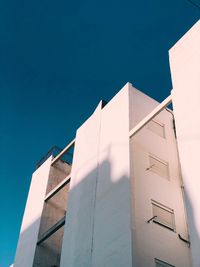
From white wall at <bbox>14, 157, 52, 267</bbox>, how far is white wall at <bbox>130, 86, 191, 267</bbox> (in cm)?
791

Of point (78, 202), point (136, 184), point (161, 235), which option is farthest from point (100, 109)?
point (161, 235)

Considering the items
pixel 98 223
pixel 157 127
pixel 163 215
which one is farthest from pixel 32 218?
pixel 163 215

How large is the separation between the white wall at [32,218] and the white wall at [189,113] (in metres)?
11.1

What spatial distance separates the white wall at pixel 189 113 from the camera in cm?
1253

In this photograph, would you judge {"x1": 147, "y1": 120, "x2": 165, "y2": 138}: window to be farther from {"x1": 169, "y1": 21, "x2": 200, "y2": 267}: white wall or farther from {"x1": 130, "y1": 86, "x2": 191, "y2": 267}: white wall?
{"x1": 169, "y1": 21, "x2": 200, "y2": 267}: white wall

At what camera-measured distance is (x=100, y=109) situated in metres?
21.8

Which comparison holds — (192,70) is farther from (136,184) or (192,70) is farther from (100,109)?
(100,109)

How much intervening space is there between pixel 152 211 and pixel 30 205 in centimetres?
1081

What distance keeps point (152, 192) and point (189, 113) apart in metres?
3.82

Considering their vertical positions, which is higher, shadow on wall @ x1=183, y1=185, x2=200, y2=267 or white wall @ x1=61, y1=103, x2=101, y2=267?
white wall @ x1=61, y1=103, x2=101, y2=267

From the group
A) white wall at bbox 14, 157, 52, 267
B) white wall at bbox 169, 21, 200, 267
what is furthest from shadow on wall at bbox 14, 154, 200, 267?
white wall at bbox 14, 157, 52, 267

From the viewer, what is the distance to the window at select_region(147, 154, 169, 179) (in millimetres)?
17984

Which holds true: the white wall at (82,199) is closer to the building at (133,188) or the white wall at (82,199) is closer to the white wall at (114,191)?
the building at (133,188)

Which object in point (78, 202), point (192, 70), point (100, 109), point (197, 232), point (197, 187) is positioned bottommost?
point (197, 232)
